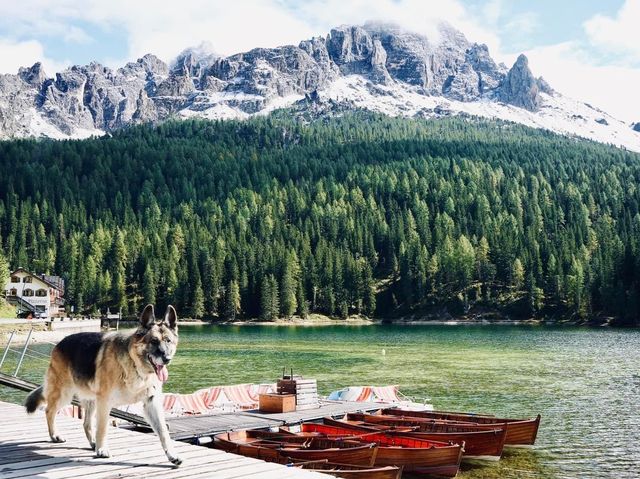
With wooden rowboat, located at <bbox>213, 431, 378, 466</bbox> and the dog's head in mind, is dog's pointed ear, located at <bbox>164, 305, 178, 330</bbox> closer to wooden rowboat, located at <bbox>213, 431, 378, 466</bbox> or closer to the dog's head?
the dog's head

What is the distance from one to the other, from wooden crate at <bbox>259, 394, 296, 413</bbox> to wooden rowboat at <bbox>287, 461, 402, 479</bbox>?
363 inches

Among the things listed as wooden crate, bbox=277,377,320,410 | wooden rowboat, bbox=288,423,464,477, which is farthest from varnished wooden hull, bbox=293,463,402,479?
wooden crate, bbox=277,377,320,410

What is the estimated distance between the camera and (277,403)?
3106 cm

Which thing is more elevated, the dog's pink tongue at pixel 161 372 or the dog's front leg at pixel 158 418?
the dog's pink tongue at pixel 161 372

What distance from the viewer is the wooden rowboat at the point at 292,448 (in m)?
22.6

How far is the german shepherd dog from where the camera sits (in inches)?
467

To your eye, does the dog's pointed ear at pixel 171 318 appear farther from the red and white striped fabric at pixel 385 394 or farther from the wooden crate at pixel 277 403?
the red and white striped fabric at pixel 385 394

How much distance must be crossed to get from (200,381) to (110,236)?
491 ft

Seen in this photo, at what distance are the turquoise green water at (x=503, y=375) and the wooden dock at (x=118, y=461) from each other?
52.4ft

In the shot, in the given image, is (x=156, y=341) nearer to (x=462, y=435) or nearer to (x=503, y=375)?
(x=462, y=435)

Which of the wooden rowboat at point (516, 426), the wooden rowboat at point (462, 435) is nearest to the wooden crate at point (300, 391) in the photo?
the wooden rowboat at point (462, 435)

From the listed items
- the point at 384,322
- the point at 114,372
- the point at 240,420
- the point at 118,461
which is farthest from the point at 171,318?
the point at 384,322

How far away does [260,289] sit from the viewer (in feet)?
552

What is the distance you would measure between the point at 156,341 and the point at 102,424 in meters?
2.53
